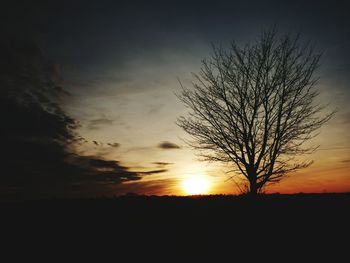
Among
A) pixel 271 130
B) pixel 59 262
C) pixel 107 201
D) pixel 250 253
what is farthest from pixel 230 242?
pixel 271 130

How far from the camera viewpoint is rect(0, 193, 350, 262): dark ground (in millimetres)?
6039

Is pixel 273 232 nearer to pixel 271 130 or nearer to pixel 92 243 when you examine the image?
pixel 92 243

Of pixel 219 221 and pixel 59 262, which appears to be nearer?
pixel 59 262

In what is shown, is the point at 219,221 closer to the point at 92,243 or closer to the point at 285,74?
the point at 92,243

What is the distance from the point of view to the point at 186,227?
7023 mm

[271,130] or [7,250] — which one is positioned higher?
[271,130]

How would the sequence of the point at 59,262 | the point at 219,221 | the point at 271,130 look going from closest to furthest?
the point at 59,262, the point at 219,221, the point at 271,130

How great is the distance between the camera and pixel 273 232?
699 centimetres

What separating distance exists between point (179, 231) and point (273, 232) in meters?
2.14

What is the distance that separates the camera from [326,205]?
8.54m

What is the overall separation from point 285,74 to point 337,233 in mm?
9576

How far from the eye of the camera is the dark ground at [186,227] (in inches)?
238

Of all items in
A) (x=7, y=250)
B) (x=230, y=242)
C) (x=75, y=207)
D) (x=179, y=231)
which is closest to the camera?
(x=7, y=250)

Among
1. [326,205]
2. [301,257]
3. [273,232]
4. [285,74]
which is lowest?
[301,257]
